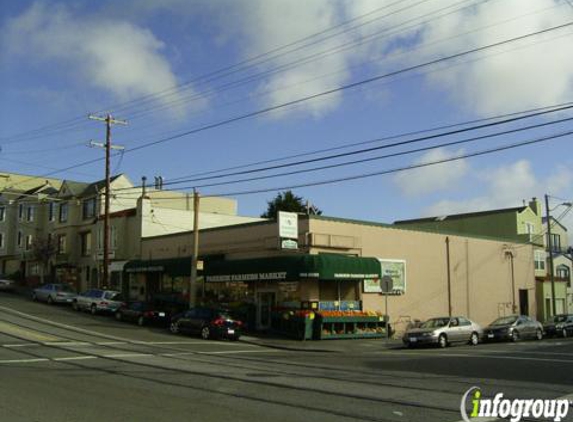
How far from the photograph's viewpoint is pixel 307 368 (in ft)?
56.3

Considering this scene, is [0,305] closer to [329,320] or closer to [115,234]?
[115,234]

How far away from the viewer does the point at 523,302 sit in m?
46.8

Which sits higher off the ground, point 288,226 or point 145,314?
point 288,226

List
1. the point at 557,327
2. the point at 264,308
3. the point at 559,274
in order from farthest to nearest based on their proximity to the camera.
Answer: the point at 559,274 < the point at 557,327 < the point at 264,308

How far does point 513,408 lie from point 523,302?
38558mm

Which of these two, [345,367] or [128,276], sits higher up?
[128,276]

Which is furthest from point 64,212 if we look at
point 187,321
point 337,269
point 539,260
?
point 539,260

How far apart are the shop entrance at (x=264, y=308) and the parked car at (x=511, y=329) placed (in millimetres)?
10739

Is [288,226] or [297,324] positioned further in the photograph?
[288,226]

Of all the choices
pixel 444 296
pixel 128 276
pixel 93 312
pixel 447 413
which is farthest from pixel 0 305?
pixel 447 413

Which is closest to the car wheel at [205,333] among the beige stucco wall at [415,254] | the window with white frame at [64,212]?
the beige stucco wall at [415,254]

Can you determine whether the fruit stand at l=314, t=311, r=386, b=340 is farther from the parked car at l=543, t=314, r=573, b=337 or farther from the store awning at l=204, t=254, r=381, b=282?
the parked car at l=543, t=314, r=573, b=337

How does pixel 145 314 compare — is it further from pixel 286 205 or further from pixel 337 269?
pixel 286 205

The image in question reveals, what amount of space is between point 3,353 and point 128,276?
26502mm
